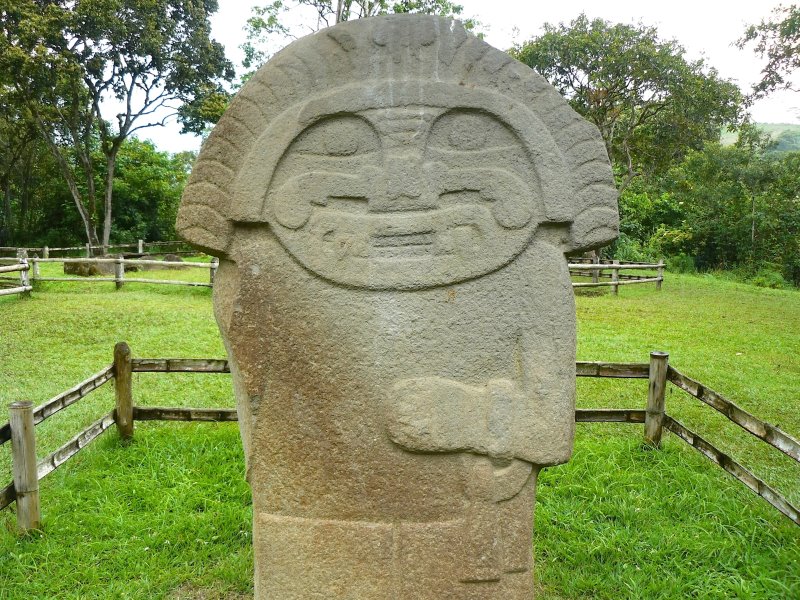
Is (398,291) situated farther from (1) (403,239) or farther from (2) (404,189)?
(2) (404,189)

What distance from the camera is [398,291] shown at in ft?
6.52

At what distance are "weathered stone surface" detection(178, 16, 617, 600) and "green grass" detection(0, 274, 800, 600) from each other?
4.27 feet

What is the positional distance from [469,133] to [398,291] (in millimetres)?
564

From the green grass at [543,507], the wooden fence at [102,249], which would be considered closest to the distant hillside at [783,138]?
Result: the green grass at [543,507]

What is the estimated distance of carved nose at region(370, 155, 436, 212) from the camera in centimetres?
196

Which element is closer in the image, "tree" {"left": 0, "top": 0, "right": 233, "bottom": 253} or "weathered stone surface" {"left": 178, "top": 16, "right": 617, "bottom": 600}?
"weathered stone surface" {"left": 178, "top": 16, "right": 617, "bottom": 600}

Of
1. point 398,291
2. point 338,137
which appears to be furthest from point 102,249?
point 398,291

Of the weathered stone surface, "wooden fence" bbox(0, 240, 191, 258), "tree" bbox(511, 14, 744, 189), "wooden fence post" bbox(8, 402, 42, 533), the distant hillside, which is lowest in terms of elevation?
"wooden fence post" bbox(8, 402, 42, 533)

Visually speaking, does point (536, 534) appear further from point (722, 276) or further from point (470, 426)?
point (722, 276)

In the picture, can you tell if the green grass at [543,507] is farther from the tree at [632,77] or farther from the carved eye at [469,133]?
the tree at [632,77]

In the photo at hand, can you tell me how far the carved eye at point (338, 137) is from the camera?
1962mm

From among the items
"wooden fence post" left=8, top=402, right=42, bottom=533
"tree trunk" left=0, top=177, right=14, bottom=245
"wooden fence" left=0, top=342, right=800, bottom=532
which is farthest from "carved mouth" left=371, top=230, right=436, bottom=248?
"tree trunk" left=0, top=177, right=14, bottom=245

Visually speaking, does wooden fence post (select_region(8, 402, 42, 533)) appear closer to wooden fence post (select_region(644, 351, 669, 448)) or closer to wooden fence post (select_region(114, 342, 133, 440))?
wooden fence post (select_region(114, 342, 133, 440))

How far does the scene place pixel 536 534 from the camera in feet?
11.6
